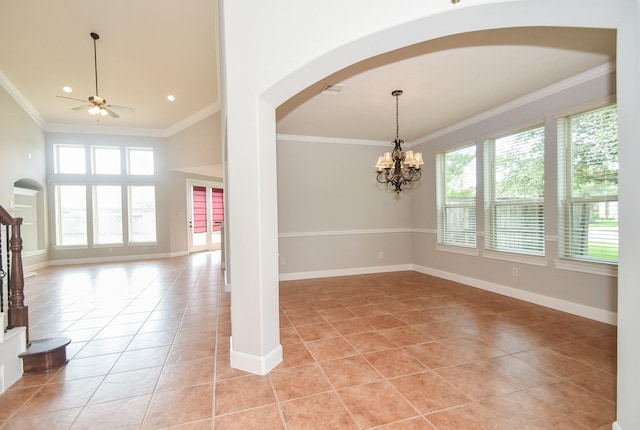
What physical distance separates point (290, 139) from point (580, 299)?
15.6ft

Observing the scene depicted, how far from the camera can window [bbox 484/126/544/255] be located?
375 centimetres

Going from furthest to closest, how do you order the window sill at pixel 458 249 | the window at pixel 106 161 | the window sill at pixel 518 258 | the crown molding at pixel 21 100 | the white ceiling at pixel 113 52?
the window at pixel 106 161, the crown molding at pixel 21 100, the window sill at pixel 458 249, the white ceiling at pixel 113 52, the window sill at pixel 518 258

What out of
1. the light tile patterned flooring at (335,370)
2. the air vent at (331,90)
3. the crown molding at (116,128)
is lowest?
the light tile patterned flooring at (335,370)

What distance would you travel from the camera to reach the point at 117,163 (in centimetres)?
793

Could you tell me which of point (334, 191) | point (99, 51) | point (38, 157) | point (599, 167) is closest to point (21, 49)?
point (99, 51)

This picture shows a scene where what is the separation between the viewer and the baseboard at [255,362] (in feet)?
7.25

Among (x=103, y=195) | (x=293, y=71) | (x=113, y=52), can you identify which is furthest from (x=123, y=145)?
Result: (x=293, y=71)

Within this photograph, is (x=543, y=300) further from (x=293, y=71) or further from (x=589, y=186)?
(x=293, y=71)

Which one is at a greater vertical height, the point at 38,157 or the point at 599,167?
the point at 38,157

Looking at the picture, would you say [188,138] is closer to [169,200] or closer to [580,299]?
[169,200]

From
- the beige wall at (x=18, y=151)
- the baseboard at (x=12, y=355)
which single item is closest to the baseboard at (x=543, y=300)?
the baseboard at (x=12, y=355)

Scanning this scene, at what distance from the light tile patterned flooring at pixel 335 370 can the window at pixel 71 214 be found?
170 inches

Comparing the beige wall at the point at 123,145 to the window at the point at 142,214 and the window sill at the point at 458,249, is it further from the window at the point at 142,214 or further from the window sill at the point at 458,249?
the window sill at the point at 458,249

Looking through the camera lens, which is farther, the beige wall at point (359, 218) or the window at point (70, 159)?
the window at point (70, 159)
